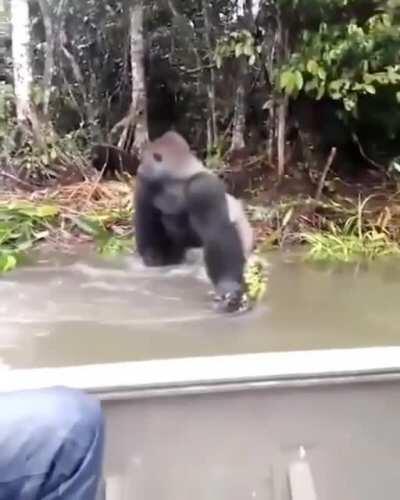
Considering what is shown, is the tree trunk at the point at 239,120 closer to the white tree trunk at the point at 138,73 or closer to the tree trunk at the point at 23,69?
the white tree trunk at the point at 138,73

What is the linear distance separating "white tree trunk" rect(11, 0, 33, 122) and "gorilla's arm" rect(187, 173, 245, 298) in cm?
35

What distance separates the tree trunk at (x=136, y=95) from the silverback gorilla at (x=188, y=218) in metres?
0.04

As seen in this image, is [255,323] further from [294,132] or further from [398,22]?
[398,22]

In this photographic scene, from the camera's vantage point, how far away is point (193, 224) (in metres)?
1.27

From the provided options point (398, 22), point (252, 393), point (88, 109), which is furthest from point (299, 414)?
point (398, 22)

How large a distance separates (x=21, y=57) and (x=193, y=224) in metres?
0.43

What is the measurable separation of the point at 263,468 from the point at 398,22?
877mm

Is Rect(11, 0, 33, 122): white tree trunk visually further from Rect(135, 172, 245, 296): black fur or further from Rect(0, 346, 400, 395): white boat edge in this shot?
Rect(0, 346, 400, 395): white boat edge

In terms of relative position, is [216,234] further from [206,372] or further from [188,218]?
[206,372]

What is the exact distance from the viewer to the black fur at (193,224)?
1270mm

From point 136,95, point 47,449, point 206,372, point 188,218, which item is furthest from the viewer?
point 136,95

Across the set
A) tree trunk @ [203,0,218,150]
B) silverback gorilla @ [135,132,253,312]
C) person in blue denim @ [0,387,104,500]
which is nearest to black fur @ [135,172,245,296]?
silverback gorilla @ [135,132,253,312]

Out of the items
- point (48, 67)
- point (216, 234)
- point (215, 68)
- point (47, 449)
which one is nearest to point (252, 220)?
point (216, 234)

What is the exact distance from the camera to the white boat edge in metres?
0.95
